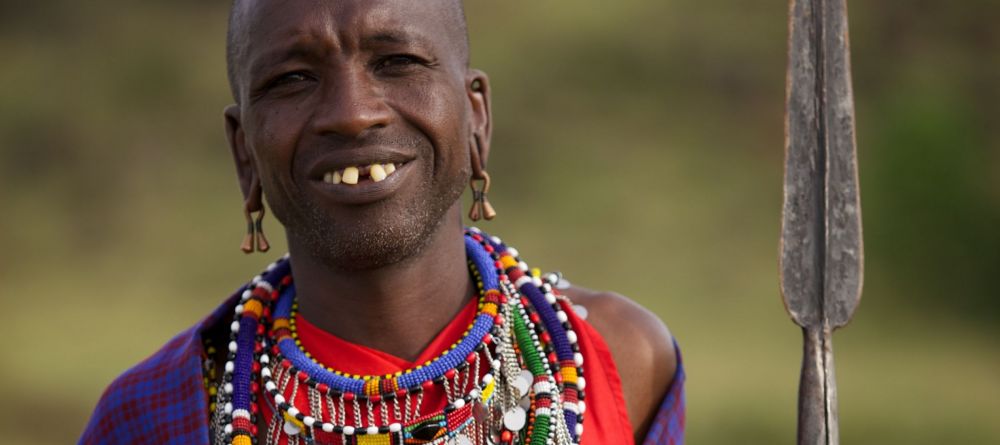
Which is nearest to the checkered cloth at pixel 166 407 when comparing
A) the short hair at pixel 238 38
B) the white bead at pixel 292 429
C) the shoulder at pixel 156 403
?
the shoulder at pixel 156 403

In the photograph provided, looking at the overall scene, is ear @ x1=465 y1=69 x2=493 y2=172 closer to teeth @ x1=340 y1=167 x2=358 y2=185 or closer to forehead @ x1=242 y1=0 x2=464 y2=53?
forehead @ x1=242 y1=0 x2=464 y2=53

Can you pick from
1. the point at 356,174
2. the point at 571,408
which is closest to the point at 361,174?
the point at 356,174

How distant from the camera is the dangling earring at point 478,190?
2.71 meters

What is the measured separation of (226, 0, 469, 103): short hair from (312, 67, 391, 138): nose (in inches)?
10.2

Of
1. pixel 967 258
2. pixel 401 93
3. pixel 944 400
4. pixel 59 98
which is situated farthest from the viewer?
pixel 59 98

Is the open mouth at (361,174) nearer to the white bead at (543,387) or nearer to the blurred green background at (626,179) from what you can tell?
the white bead at (543,387)

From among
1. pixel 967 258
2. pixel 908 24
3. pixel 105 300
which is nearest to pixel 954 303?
pixel 967 258

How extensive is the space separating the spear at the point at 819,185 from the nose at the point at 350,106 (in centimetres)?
79

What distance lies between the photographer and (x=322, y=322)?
8.82 ft

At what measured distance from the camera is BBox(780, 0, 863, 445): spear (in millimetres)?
2439

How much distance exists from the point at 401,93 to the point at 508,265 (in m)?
0.55

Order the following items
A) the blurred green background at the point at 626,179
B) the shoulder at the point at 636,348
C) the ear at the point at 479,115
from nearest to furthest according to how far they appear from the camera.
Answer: the ear at the point at 479,115 → the shoulder at the point at 636,348 → the blurred green background at the point at 626,179

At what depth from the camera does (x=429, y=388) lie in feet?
8.43

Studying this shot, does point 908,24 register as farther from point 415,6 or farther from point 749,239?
point 415,6
